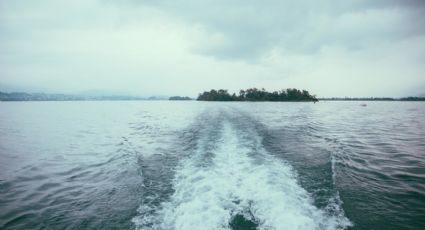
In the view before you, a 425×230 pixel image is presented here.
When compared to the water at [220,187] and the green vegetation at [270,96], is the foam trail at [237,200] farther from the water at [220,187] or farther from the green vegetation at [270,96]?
the green vegetation at [270,96]

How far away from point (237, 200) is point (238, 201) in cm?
5

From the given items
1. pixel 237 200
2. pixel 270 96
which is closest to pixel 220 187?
pixel 237 200

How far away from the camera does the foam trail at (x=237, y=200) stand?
480 cm

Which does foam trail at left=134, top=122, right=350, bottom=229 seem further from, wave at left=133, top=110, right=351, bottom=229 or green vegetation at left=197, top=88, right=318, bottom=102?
green vegetation at left=197, top=88, right=318, bottom=102

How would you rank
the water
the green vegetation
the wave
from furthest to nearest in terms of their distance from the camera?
the green vegetation → the water → the wave

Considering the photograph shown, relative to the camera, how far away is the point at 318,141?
12500mm

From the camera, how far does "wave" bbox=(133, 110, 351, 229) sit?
189 inches

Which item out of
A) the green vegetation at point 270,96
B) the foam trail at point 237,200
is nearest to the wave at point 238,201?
the foam trail at point 237,200

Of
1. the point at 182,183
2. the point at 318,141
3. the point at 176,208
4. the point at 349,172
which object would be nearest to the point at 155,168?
the point at 182,183

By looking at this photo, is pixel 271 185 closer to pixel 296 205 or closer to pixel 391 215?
pixel 296 205

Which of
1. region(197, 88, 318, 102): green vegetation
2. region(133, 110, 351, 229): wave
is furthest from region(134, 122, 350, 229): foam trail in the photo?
region(197, 88, 318, 102): green vegetation

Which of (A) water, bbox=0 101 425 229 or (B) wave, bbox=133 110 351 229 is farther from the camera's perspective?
(A) water, bbox=0 101 425 229

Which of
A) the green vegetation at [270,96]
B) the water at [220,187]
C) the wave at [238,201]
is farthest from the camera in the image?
the green vegetation at [270,96]

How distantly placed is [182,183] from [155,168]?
1907 mm
